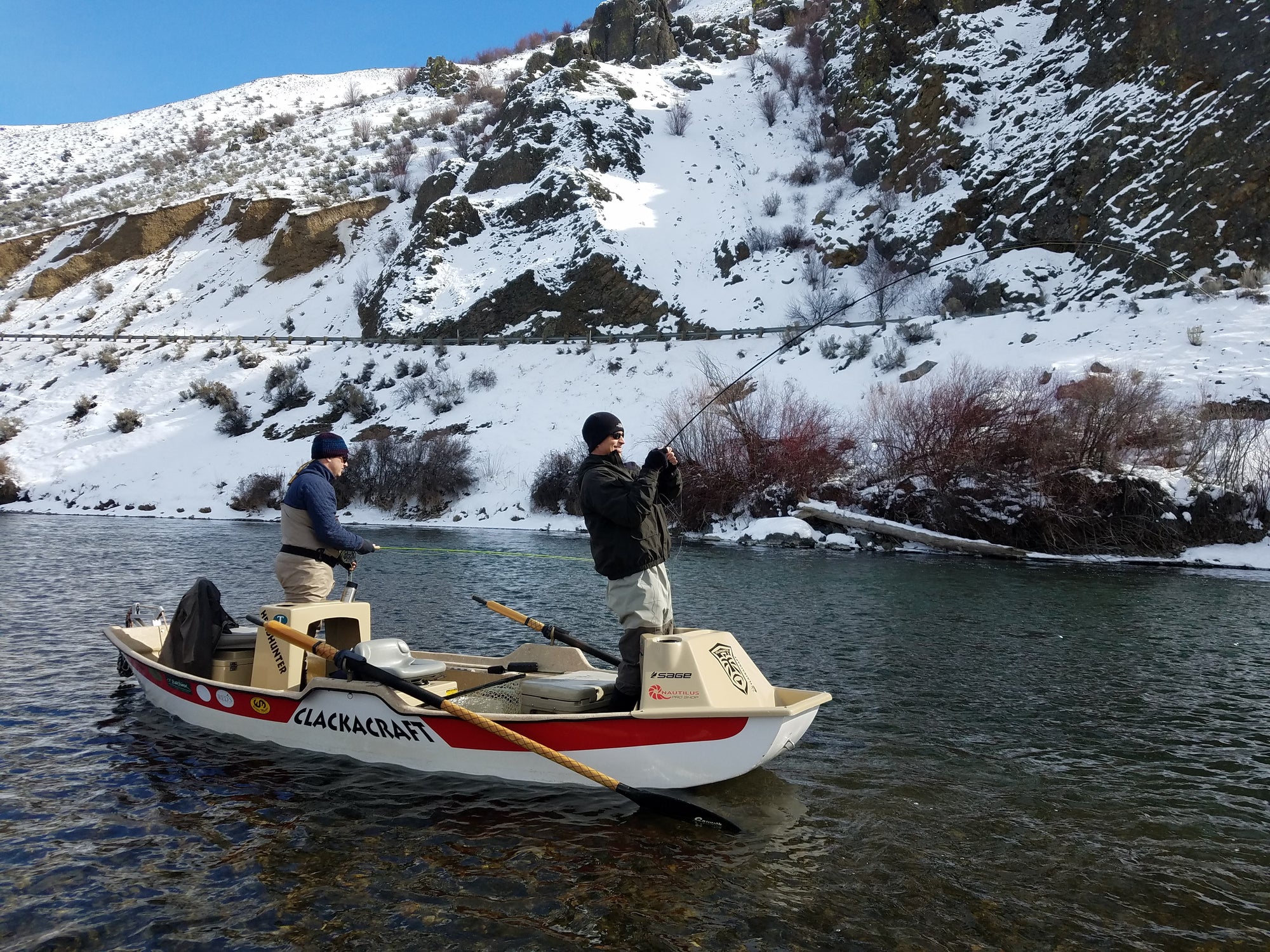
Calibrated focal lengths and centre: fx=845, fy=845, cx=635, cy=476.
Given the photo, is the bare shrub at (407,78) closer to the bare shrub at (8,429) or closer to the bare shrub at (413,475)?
the bare shrub at (8,429)

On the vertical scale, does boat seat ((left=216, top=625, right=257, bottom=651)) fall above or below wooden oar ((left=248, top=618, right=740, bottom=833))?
above

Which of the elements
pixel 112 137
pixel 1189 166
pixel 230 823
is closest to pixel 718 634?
pixel 230 823

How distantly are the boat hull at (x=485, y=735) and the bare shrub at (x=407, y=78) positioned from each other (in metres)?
96.6

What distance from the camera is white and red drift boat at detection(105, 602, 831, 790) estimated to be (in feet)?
19.9

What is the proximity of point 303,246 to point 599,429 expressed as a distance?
54.9 m

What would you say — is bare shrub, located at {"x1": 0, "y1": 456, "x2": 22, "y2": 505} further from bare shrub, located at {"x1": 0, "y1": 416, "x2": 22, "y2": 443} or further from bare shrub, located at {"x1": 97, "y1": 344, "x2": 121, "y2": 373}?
bare shrub, located at {"x1": 97, "y1": 344, "x2": 121, "y2": 373}

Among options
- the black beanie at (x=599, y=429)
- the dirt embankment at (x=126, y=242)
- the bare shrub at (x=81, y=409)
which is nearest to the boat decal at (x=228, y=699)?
the black beanie at (x=599, y=429)

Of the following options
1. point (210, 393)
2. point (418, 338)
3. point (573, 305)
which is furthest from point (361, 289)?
point (573, 305)

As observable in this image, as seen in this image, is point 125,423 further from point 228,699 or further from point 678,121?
point 228,699

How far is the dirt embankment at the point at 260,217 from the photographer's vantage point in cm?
5709

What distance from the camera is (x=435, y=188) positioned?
2057 inches

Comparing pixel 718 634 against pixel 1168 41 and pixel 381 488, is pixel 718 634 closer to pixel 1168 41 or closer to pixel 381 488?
pixel 381 488

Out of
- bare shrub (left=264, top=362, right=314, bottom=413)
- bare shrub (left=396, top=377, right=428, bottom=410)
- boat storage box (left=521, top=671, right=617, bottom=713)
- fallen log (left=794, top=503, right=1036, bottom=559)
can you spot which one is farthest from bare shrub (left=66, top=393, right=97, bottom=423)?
boat storage box (left=521, top=671, right=617, bottom=713)

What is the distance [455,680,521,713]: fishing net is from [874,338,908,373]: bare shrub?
2600 cm
